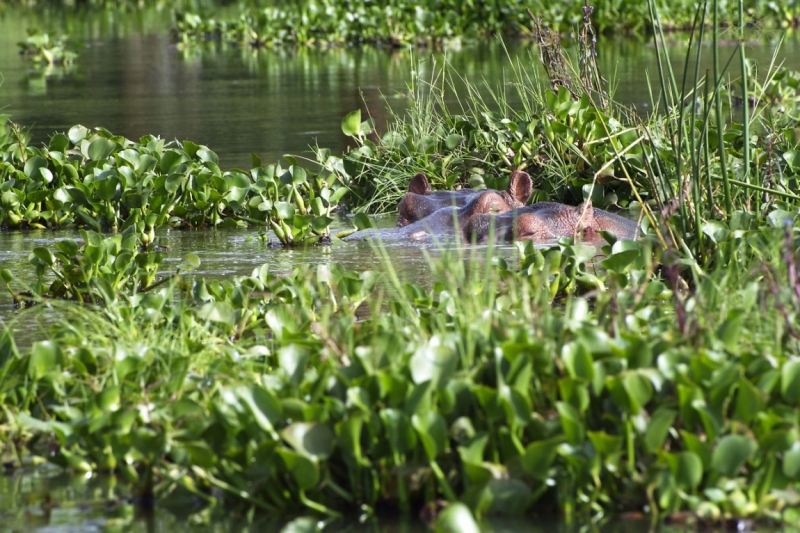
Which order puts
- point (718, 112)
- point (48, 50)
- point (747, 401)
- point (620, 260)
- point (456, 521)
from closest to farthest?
1. point (456, 521)
2. point (747, 401)
3. point (718, 112)
4. point (620, 260)
5. point (48, 50)

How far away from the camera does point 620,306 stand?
313 cm

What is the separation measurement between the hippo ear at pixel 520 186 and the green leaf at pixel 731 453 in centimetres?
360

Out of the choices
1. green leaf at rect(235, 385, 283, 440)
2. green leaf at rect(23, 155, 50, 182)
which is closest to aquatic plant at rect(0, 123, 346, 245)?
green leaf at rect(23, 155, 50, 182)

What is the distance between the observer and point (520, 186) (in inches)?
240

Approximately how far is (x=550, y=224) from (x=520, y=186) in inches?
17.4

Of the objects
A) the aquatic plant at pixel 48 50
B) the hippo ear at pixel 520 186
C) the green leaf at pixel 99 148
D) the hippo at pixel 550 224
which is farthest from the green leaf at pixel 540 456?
the aquatic plant at pixel 48 50

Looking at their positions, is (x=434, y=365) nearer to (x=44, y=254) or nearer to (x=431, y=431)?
(x=431, y=431)

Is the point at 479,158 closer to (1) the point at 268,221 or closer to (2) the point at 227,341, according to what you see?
(1) the point at 268,221

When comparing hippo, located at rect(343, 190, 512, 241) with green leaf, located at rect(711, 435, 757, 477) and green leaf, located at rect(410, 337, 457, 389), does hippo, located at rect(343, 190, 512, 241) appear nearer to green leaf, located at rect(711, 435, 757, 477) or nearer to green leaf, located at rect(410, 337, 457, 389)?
green leaf, located at rect(410, 337, 457, 389)

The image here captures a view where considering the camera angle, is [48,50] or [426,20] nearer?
[48,50]

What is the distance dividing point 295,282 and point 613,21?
16218 millimetres

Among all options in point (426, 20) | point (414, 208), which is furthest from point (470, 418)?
point (426, 20)

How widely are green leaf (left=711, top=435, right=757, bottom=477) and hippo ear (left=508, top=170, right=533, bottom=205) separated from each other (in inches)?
142

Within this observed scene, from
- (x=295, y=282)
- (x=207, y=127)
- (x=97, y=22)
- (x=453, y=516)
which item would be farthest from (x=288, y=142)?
(x=97, y=22)
